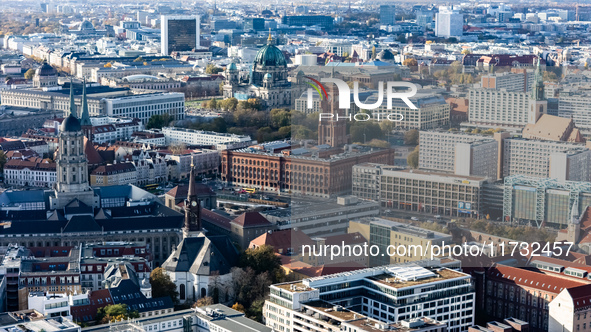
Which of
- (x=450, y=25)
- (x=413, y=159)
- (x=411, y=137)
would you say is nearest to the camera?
(x=411, y=137)

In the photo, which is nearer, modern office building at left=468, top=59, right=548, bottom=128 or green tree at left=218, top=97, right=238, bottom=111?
modern office building at left=468, top=59, right=548, bottom=128

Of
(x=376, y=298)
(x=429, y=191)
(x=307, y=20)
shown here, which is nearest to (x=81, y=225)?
(x=429, y=191)

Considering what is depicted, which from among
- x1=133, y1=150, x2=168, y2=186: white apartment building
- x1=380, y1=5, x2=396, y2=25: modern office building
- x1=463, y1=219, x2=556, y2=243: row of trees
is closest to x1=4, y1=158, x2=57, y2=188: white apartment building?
x1=133, y1=150, x2=168, y2=186: white apartment building

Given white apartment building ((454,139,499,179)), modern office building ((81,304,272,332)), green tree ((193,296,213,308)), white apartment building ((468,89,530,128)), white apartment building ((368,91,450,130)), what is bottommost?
green tree ((193,296,213,308))

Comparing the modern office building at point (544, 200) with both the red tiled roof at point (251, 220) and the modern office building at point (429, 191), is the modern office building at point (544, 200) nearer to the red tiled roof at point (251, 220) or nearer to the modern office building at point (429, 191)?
the modern office building at point (429, 191)

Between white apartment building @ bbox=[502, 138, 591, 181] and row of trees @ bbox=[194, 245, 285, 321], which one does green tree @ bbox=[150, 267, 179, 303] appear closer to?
row of trees @ bbox=[194, 245, 285, 321]

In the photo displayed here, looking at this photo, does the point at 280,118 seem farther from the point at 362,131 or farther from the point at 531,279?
the point at 531,279

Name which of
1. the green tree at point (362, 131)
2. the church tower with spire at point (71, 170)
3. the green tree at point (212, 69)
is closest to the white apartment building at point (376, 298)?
the green tree at point (362, 131)
